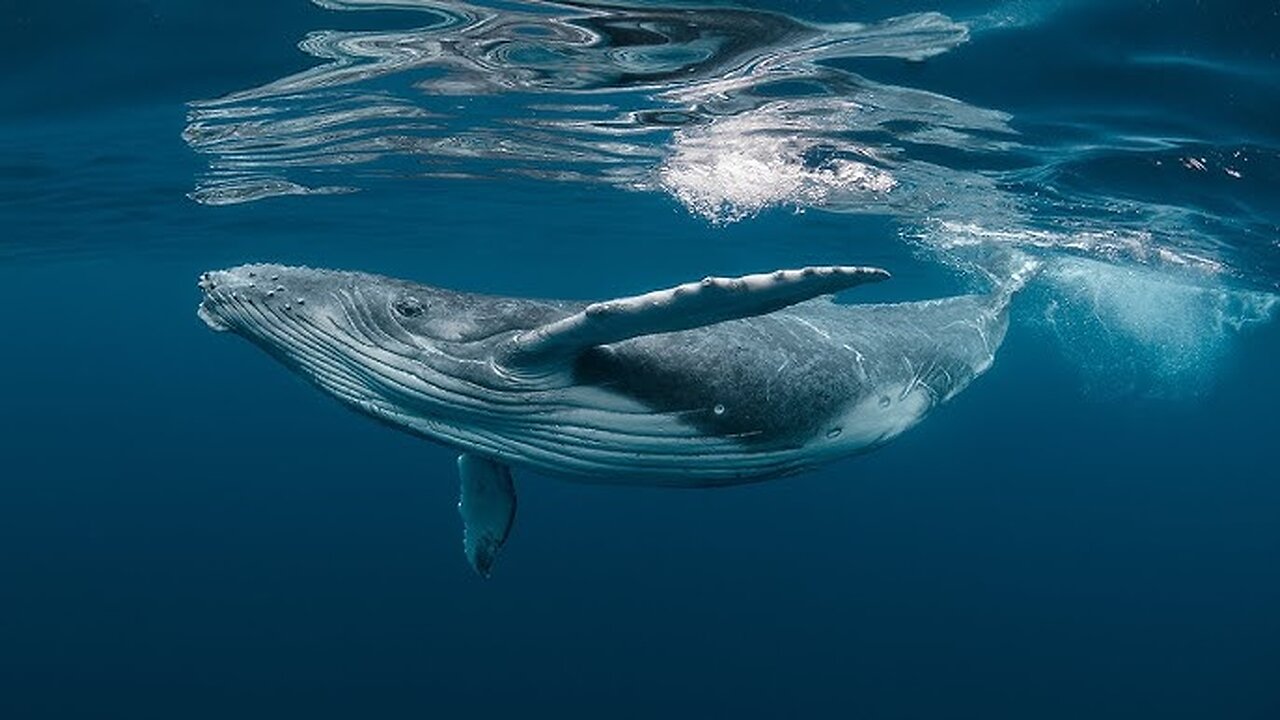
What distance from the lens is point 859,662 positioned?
2700cm

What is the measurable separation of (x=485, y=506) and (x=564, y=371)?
217 centimetres

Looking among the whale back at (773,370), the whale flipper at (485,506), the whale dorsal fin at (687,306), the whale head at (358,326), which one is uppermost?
the whale dorsal fin at (687,306)

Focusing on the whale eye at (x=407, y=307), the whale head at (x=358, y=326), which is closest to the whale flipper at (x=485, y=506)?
the whale head at (x=358, y=326)

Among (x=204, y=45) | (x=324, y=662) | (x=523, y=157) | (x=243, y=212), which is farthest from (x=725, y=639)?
(x=204, y=45)

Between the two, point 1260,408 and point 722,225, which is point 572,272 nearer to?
point 722,225

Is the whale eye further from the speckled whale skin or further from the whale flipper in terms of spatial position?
the whale flipper

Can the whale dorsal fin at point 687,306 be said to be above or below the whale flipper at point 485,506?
above

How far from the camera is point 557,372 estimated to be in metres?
4.63

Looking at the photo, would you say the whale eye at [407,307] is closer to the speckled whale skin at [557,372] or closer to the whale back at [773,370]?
the speckled whale skin at [557,372]

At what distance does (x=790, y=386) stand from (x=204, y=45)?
30.8ft

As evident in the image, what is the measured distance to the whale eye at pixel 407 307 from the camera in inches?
186

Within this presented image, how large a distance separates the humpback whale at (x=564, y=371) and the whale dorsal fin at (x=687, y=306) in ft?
0.05

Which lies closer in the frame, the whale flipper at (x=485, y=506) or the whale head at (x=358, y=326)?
the whale head at (x=358, y=326)

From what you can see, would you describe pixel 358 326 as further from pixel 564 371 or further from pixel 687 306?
pixel 687 306
